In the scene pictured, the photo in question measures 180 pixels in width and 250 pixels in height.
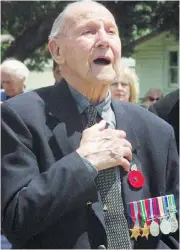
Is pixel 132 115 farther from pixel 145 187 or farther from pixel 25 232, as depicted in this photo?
pixel 25 232

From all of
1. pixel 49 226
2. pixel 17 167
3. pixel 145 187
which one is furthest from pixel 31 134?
pixel 145 187

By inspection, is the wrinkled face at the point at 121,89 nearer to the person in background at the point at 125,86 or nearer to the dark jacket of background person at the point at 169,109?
the person in background at the point at 125,86

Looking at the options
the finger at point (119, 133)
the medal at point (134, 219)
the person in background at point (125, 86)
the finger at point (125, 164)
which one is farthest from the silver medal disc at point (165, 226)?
the person in background at point (125, 86)

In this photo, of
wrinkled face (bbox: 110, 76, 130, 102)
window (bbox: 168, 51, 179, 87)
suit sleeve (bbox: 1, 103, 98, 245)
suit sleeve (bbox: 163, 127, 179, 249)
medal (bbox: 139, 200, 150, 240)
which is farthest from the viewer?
window (bbox: 168, 51, 179, 87)

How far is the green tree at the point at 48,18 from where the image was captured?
1636 cm

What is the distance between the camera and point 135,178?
7.89ft

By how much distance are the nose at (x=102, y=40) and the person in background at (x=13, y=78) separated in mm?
3811

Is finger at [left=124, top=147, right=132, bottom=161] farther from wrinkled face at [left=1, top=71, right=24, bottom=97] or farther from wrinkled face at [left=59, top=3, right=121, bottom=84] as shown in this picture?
wrinkled face at [left=1, top=71, right=24, bottom=97]

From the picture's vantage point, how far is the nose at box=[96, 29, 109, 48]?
2.34 meters

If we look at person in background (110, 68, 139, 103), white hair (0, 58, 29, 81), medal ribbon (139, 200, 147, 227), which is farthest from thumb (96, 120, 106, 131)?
white hair (0, 58, 29, 81)

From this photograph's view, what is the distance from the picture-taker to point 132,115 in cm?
256

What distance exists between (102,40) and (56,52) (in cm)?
23

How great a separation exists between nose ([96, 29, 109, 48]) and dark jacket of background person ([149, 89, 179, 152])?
70.8 inches

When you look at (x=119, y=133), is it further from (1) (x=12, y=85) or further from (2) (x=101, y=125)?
(1) (x=12, y=85)
